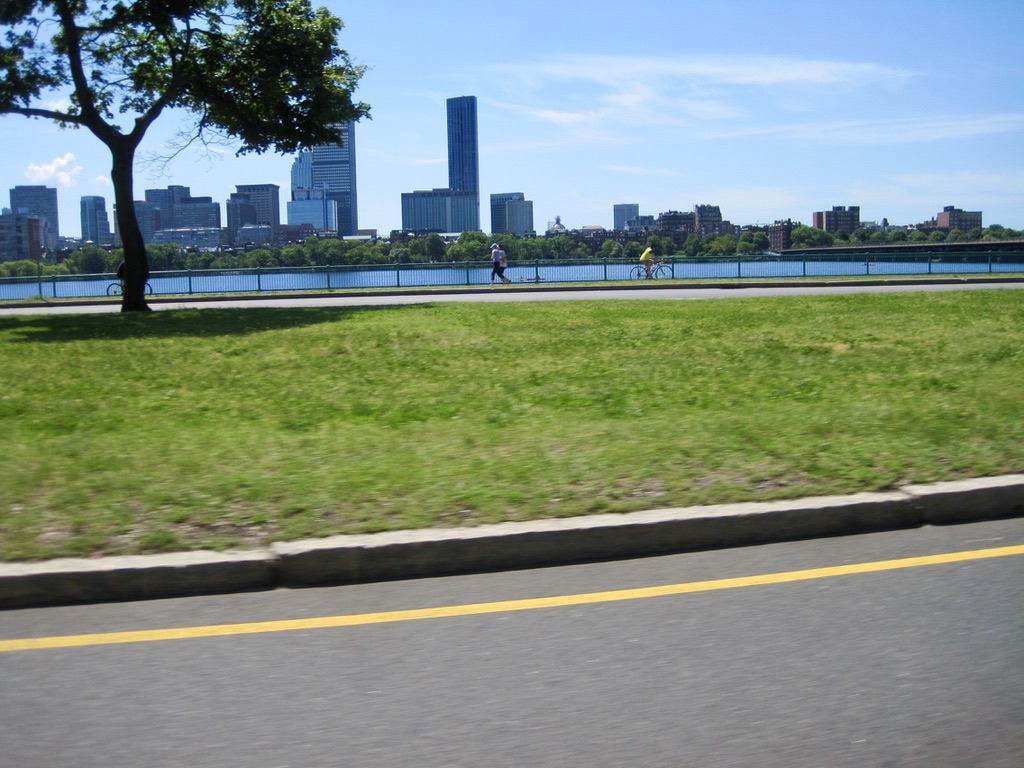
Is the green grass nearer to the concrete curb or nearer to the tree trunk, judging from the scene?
the concrete curb

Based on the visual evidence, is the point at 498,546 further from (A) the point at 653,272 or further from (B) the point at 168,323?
(A) the point at 653,272

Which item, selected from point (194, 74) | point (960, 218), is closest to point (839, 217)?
point (960, 218)

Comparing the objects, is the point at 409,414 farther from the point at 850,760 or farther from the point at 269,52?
the point at 269,52

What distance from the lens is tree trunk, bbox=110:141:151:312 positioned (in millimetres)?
24859

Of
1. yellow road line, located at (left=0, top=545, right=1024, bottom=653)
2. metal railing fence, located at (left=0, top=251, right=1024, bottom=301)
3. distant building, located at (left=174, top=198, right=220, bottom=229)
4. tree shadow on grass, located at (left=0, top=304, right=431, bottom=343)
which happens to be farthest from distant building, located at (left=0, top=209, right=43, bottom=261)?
distant building, located at (left=174, top=198, right=220, bottom=229)

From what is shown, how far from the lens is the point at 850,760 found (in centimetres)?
361

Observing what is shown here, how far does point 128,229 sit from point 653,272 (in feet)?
70.5

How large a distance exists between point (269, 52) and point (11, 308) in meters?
16.7

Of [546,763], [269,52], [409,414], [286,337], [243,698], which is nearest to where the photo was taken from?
[546,763]

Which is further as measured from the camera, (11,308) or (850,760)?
(11,308)

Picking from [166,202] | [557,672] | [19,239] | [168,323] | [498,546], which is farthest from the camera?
[166,202]

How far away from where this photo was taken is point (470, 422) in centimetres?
911

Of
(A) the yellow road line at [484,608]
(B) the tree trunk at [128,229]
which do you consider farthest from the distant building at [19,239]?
(A) the yellow road line at [484,608]

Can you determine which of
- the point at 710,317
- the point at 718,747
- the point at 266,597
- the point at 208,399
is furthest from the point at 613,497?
the point at 710,317
